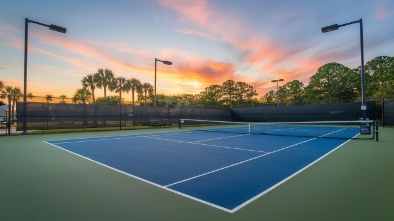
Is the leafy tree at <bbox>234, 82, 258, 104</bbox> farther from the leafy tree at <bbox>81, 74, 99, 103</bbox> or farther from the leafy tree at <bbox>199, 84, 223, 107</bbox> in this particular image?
the leafy tree at <bbox>81, 74, 99, 103</bbox>

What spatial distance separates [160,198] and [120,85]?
5197 centimetres

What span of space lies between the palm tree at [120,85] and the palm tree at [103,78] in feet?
4.22

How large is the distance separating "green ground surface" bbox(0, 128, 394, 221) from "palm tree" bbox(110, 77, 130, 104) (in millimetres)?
44498

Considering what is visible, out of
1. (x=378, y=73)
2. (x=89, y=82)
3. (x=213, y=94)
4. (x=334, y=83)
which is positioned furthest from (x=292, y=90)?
(x=89, y=82)

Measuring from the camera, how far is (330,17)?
14.8m

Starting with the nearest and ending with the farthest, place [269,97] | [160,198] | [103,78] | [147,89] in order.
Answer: [160,198] < [103,78] < [147,89] < [269,97]

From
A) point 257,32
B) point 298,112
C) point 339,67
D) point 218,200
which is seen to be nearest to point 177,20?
point 257,32

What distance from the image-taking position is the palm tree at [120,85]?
154 feet

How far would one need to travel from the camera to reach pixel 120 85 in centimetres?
5134

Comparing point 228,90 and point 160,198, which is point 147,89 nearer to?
point 228,90

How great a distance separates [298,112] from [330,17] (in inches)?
689

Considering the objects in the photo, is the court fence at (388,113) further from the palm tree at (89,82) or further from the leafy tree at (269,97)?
the leafy tree at (269,97)

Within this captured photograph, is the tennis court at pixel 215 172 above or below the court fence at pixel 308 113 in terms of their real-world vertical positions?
below

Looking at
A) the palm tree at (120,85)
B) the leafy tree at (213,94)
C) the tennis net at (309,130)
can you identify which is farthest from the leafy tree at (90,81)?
the leafy tree at (213,94)
